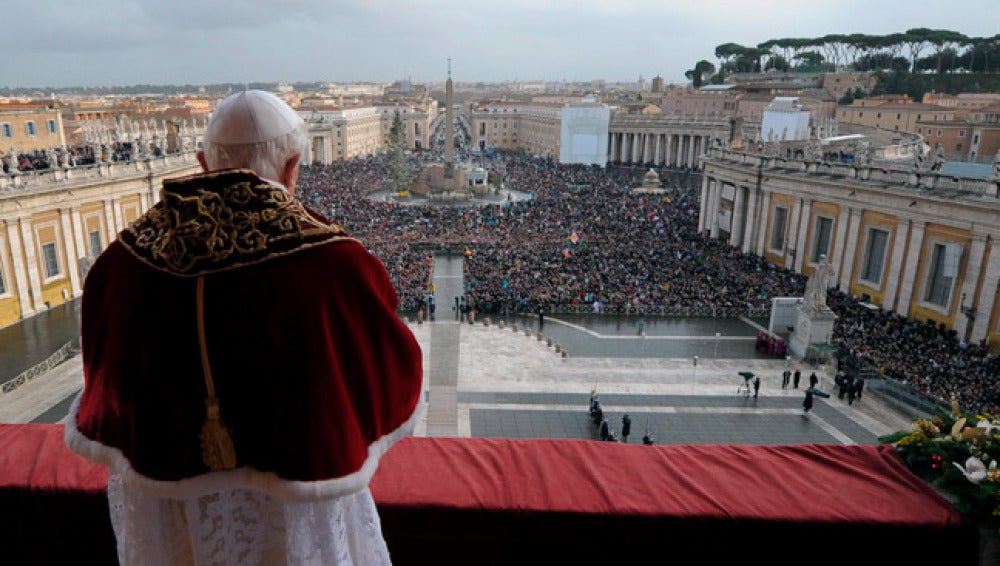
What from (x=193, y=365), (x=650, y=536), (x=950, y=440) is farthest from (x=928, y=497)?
(x=193, y=365)


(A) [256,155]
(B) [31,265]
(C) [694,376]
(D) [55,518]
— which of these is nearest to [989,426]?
(A) [256,155]

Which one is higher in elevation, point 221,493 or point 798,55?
point 798,55

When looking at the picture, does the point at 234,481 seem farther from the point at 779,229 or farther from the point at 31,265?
the point at 779,229

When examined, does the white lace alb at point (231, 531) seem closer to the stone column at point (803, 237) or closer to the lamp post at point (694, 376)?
the lamp post at point (694, 376)

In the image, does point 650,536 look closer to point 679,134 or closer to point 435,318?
point 435,318

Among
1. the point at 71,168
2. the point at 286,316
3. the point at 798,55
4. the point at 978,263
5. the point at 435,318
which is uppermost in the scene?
the point at 798,55

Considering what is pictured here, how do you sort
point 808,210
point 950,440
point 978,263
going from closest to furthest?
1. point 950,440
2. point 978,263
3. point 808,210

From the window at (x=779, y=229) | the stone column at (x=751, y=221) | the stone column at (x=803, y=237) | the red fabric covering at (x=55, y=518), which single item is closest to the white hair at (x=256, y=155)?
the red fabric covering at (x=55, y=518)
